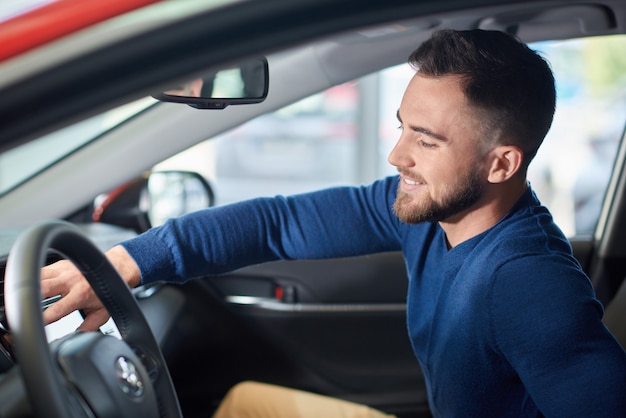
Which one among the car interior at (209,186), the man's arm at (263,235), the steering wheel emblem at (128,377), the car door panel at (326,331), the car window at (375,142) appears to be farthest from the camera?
the car window at (375,142)

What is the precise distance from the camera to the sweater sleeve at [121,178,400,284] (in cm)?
174

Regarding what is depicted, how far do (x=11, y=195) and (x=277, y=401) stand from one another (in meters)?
0.79

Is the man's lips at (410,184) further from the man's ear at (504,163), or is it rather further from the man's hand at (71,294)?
the man's hand at (71,294)

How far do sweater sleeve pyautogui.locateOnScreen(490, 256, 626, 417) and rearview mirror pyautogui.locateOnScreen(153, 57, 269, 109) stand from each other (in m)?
0.55

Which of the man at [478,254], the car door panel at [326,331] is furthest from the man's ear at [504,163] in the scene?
the car door panel at [326,331]

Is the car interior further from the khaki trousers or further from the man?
the khaki trousers

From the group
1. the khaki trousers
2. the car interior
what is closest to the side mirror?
the car interior

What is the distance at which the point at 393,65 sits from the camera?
201 cm

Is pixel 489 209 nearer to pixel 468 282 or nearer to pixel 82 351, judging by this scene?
pixel 468 282

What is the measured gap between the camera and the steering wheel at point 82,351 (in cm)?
88

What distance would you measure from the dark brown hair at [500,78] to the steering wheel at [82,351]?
721mm

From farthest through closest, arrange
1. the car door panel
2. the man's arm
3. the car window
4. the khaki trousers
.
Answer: the car window < the car door panel < the khaki trousers < the man's arm

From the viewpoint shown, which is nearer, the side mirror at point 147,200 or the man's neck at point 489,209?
the man's neck at point 489,209

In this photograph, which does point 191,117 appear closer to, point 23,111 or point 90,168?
point 90,168
